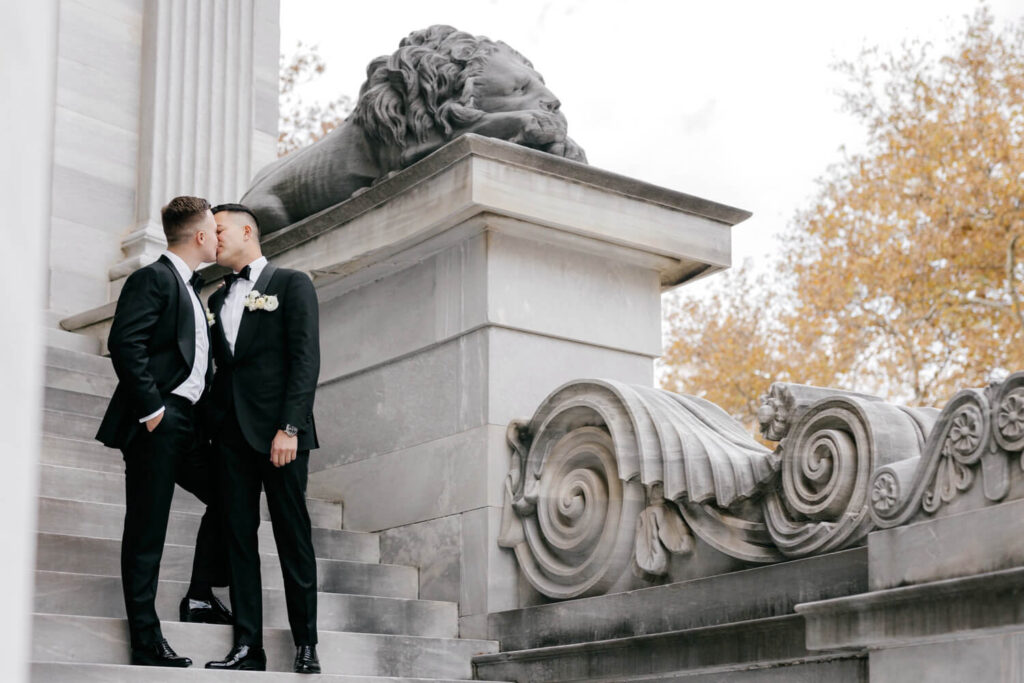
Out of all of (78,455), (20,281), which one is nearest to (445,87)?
(78,455)

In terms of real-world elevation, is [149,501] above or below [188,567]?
above

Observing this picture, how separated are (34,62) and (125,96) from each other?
35.3 feet

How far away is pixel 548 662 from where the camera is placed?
5676 mm

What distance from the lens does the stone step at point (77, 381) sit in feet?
26.7

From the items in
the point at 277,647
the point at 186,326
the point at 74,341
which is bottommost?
the point at 277,647

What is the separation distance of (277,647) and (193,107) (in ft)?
23.2

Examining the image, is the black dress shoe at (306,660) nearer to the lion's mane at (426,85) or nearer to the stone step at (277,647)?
the stone step at (277,647)

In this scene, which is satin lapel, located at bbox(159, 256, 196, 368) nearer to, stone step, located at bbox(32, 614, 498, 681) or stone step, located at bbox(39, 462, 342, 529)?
stone step, located at bbox(32, 614, 498, 681)

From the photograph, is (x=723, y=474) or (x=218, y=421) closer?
(x=723, y=474)

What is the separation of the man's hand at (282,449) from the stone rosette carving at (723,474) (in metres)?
1.33

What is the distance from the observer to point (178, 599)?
5.66 m

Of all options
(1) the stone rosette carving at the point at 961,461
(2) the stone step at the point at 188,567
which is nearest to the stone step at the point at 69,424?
(2) the stone step at the point at 188,567

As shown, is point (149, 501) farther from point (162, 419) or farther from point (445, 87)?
point (445, 87)

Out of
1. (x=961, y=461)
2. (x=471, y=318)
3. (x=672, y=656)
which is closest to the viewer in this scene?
(x=961, y=461)
